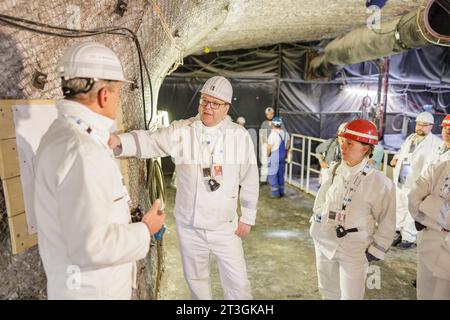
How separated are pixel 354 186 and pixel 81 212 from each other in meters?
2.09

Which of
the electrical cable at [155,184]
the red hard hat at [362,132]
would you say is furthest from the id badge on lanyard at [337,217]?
the electrical cable at [155,184]

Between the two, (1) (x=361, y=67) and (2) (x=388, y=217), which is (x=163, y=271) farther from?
(1) (x=361, y=67)

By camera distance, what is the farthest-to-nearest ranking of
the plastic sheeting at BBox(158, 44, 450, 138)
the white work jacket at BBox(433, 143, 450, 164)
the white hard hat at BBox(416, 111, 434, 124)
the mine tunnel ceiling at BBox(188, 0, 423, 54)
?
the plastic sheeting at BBox(158, 44, 450, 138)
the white hard hat at BBox(416, 111, 434, 124)
the mine tunnel ceiling at BBox(188, 0, 423, 54)
the white work jacket at BBox(433, 143, 450, 164)

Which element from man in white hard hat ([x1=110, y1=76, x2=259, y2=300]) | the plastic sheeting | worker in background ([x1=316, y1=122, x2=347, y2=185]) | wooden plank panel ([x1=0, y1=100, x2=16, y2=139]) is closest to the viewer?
wooden plank panel ([x1=0, y1=100, x2=16, y2=139])

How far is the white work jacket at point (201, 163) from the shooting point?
9.13ft

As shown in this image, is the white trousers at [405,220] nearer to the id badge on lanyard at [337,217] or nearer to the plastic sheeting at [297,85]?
the id badge on lanyard at [337,217]

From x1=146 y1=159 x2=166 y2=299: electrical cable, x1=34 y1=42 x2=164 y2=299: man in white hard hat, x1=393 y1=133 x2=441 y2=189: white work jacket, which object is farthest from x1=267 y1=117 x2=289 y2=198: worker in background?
x1=34 y1=42 x2=164 y2=299: man in white hard hat

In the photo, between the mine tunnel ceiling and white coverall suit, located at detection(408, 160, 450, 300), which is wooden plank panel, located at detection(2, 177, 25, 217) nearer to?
white coverall suit, located at detection(408, 160, 450, 300)

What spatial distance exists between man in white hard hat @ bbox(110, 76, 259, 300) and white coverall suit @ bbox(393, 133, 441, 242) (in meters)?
3.26

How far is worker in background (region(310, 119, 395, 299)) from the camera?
2598 mm

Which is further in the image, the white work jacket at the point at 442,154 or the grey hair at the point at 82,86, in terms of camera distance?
the white work jacket at the point at 442,154

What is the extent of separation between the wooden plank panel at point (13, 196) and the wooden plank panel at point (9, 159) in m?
0.03

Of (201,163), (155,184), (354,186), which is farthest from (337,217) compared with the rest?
(155,184)

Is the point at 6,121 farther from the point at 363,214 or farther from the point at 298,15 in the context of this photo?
the point at 298,15
